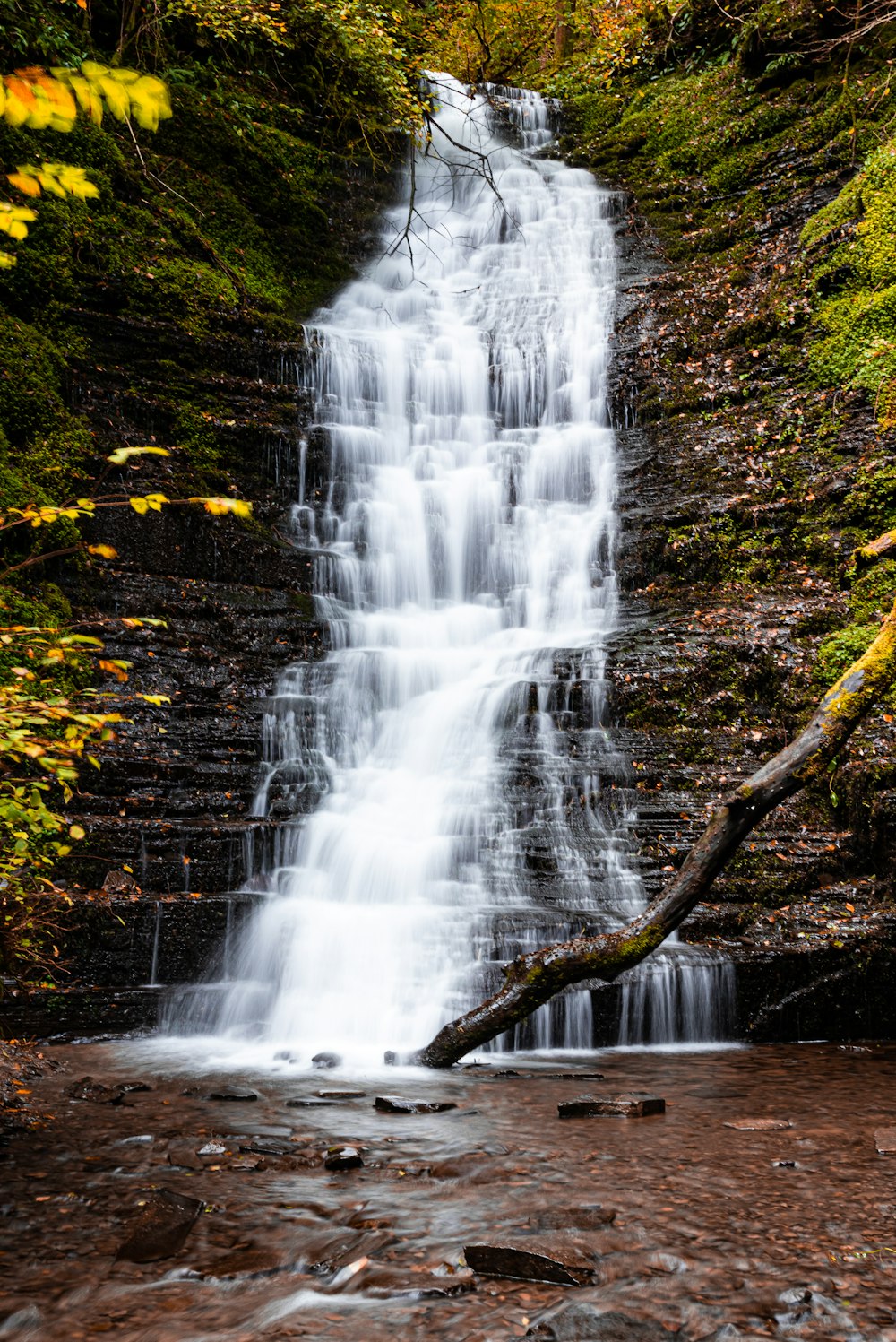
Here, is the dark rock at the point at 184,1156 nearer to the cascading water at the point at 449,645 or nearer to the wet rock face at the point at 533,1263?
the wet rock face at the point at 533,1263

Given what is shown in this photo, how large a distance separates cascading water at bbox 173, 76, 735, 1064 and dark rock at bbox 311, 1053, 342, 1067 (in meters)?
0.11

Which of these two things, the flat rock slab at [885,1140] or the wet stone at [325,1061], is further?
the wet stone at [325,1061]

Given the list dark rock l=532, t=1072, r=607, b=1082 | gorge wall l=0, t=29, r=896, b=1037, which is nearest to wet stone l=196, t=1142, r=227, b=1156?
dark rock l=532, t=1072, r=607, b=1082

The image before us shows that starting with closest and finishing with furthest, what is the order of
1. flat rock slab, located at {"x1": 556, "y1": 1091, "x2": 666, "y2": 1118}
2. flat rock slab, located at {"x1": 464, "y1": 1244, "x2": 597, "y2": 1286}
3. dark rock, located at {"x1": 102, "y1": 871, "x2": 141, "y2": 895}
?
flat rock slab, located at {"x1": 464, "y1": 1244, "x2": 597, "y2": 1286} < flat rock slab, located at {"x1": 556, "y1": 1091, "x2": 666, "y2": 1118} < dark rock, located at {"x1": 102, "y1": 871, "x2": 141, "y2": 895}

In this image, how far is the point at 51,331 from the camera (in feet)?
32.5

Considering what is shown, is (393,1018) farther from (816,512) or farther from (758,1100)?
(816,512)

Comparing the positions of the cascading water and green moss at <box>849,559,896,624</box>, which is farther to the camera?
green moss at <box>849,559,896,624</box>

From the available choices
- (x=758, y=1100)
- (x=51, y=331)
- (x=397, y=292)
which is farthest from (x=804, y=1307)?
(x=397, y=292)

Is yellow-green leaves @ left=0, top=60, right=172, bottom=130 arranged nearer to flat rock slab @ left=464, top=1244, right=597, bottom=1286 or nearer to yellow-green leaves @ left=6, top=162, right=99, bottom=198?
yellow-green leaves @ left=6, top=162, right=99, bottom=198

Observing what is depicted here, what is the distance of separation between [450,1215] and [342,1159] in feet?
2.15

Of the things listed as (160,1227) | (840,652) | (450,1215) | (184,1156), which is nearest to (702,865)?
(450,1215)

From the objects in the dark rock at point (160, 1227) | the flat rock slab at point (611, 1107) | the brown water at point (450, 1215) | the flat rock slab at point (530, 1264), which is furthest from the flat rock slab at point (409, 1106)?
the flat rock slab at point (530, 1264)

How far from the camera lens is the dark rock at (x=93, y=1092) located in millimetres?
4164

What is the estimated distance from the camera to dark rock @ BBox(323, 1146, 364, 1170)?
3371mm
